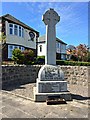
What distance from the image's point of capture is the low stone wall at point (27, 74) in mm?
9248

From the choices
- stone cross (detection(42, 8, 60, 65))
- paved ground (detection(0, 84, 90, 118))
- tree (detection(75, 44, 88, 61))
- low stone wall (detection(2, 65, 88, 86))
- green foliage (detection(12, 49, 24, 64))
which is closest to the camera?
paved ground (detection(0, 84, 90, 118))

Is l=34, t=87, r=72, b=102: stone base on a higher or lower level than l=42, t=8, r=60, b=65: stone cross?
lower

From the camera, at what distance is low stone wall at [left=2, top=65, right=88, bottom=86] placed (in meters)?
9.25

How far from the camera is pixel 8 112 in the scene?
14.6 ft

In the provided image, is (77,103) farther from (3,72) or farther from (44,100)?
(3,72)

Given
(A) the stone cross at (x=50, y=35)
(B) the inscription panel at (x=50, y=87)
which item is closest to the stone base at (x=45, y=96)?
(B) the inscription panel at (x=50, y=87)

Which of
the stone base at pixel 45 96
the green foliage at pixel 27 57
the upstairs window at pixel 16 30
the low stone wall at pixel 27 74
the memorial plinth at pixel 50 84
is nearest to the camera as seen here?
the stone base at pixel 45 96

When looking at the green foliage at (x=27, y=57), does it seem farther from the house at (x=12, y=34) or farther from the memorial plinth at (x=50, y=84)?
the memorial plinth at (x=50, y=84)

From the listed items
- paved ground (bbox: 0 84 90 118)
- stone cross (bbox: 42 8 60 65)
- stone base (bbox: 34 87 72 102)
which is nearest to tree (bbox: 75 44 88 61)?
stone cross (bbox: 42 8 60 65)

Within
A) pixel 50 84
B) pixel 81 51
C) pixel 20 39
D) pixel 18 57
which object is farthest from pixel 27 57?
pixel 81 51

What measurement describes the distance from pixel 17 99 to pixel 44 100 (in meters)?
1.07

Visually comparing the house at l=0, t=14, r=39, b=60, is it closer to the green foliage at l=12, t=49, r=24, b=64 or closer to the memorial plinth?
the green foliage at l=12, t=49, r=24, b=64

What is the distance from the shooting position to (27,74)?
417 inches

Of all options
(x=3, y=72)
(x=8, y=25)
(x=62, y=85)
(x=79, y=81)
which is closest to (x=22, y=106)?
(x=62, y=85)
